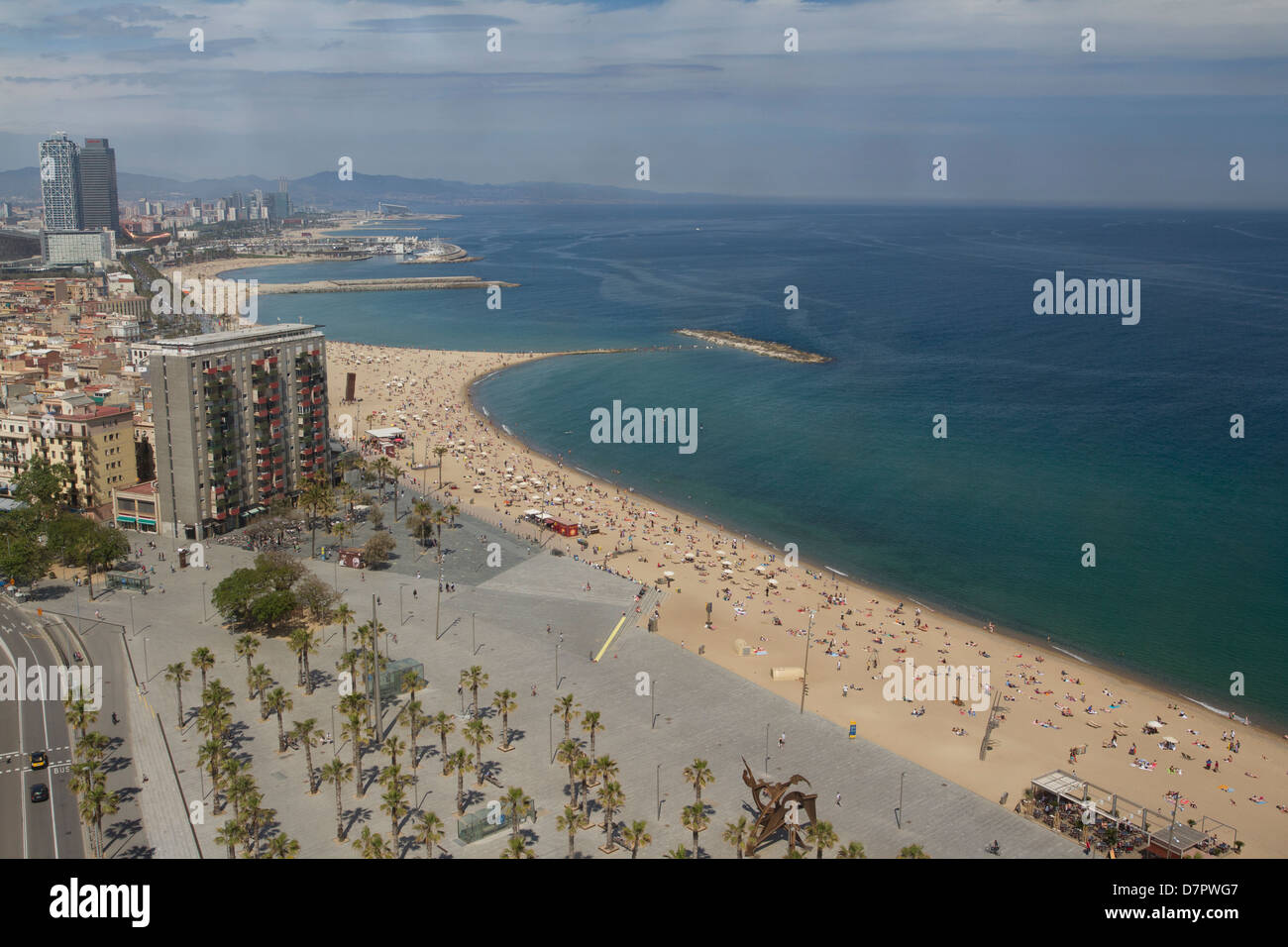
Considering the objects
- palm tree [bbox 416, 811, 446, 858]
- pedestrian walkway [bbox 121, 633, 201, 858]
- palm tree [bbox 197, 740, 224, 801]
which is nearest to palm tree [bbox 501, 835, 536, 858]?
palm tree [bbox 416, 811, 446, 858]

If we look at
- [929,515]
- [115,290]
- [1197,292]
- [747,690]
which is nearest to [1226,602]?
[929,515]

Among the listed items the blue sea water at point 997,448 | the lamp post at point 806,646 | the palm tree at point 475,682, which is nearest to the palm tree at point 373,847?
the palm tree at point 475,682

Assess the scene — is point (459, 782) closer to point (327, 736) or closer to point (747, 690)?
point (327, 736)

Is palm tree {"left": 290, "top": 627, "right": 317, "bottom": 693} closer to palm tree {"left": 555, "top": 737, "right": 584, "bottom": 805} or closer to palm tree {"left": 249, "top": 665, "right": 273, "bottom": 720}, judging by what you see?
palm tree {"left": 249, "top": 665, "right": 273, "bottom": 720}

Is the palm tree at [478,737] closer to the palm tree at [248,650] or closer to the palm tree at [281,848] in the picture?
the palm tree at [281,848]

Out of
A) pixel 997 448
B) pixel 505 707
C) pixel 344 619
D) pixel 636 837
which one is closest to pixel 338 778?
pixel 505 707
